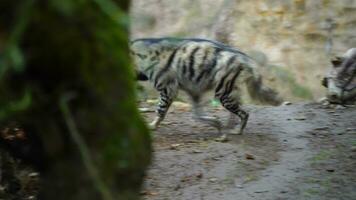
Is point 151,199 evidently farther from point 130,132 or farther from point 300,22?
point 300,22

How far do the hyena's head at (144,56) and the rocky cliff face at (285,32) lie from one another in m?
5.54

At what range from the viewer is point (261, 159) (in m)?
7.06

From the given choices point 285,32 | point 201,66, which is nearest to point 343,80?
point 201,66

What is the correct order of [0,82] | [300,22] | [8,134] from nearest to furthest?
[0,82], [8,134], [300,22]

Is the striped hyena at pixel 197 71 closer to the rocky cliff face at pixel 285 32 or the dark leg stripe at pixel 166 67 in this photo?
the dark leg stripe at pixel 166 67

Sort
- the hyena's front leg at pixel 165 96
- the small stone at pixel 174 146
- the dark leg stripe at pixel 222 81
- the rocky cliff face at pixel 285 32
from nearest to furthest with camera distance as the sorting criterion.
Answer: the small stone at pixel 174 146, the dark leg stripe at pixel 222 81, the hyena's front leg at pixel 165 96, the rocky cliff face at pixel 285 32

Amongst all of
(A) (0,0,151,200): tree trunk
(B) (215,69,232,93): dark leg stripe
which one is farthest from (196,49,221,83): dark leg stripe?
(A) (0,0,151,200): tree trunk

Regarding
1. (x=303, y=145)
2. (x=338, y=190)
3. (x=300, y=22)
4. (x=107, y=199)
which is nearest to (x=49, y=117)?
(x=107, y=199)

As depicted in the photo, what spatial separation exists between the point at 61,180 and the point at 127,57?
555 mm

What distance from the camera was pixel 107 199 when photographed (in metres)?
2.67

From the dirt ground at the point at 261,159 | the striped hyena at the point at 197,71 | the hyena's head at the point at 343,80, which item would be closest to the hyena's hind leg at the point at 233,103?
the striped hyena at the point at 197,71

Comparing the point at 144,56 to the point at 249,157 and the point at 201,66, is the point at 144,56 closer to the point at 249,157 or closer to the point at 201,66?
the point at 201,66

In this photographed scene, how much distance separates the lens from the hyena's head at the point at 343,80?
9633mm

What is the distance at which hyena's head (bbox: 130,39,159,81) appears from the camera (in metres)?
8.35
